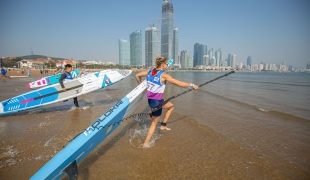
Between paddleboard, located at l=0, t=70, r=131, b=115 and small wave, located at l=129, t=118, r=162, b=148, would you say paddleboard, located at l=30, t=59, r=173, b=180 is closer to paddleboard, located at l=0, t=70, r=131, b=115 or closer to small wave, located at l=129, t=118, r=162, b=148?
small wave, located at l=129, t=118, r=162, b=148

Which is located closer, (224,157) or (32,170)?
(32,170)

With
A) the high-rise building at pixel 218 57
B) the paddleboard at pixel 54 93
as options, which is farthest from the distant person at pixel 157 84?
the high-rise building at pixel 218 57

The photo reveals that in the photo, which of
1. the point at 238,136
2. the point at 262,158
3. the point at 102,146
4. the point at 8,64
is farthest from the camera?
the point at 8,64

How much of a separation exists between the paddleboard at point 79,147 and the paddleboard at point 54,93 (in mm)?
5229

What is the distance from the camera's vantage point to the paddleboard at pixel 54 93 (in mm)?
6441

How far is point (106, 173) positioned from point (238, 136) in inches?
145

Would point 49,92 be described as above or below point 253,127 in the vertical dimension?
above

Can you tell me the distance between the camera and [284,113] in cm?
719

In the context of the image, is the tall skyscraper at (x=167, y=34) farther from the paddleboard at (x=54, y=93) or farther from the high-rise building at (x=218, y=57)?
the paddleboard at (x=54, y=93)

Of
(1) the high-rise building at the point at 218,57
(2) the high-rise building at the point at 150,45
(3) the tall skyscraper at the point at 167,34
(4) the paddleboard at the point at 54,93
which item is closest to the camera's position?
(4) the paddleboard at the point at 54,93

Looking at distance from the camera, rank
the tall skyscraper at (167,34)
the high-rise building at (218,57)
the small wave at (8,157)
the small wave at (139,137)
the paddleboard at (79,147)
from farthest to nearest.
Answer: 1. the high-rise building at (218,57)
2. the tall skyscraper at (167,34)
3. the small wave at (139,137)
4. the small wave at (8,157)
5. the paddleboard at (79,147)

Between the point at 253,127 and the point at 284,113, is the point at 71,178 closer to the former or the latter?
the point at 253,127

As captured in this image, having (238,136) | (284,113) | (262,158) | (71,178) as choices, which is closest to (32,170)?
(71,178)

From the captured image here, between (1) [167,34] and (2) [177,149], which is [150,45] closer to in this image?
(1) [167,34]
